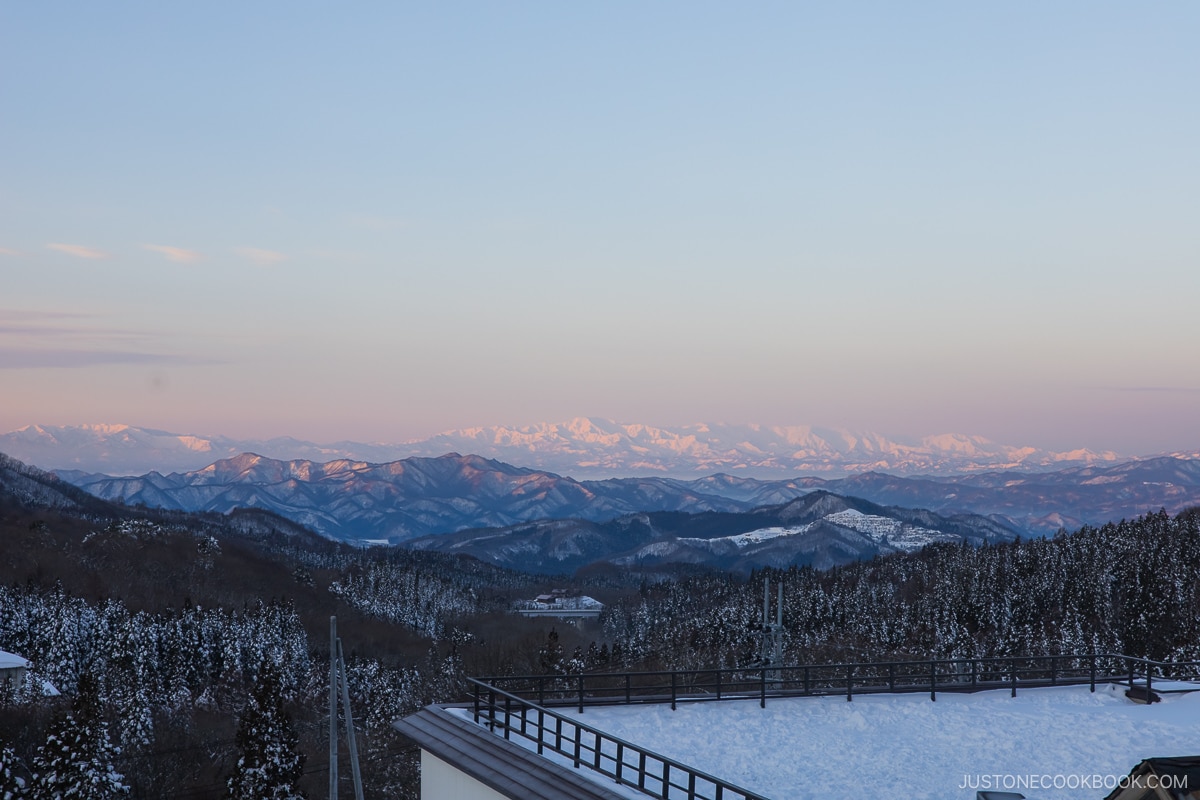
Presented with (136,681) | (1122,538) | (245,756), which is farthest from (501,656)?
(1122,538)

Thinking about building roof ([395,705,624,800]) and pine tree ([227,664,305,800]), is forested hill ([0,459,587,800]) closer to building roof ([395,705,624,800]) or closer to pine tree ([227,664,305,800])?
pine tree ([227,664,305,800])

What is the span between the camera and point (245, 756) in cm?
5194

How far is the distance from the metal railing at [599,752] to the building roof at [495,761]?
0.55 m

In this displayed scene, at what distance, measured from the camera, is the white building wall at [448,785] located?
21062 mm

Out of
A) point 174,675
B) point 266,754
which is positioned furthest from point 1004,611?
point 266,754

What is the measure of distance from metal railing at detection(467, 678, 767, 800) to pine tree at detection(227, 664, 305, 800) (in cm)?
3118

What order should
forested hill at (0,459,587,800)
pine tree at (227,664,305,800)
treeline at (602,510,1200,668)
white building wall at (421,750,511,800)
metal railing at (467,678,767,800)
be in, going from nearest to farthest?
metal railing at (467,678,767,800), white building wall at (421,750,511,800), pine tree at (227,664,305,800), forested hill at (0,459,587,800), treeline at (602,510,1200,668)

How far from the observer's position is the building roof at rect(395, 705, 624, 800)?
62.4ft

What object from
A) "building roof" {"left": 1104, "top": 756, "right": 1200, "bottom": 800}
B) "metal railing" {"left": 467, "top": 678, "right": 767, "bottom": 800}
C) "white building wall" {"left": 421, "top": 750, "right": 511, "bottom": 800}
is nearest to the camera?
"building roof" {"left": 1104, "top": 756, "right": 1200, "bottom": 800}

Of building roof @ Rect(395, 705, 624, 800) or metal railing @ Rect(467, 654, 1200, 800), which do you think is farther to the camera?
metal railing @ Rect(467, 654, 1200, 800)

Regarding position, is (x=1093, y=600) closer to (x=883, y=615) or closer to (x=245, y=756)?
(x=883, y=615)

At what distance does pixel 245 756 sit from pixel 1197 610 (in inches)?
3995

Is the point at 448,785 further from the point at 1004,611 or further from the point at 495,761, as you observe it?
the point at 1004,611

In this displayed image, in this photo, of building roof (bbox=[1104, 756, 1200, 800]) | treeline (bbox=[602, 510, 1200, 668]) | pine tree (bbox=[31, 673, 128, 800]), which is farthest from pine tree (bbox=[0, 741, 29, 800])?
treeline (bbox=[602, 510, 1200, 668])
